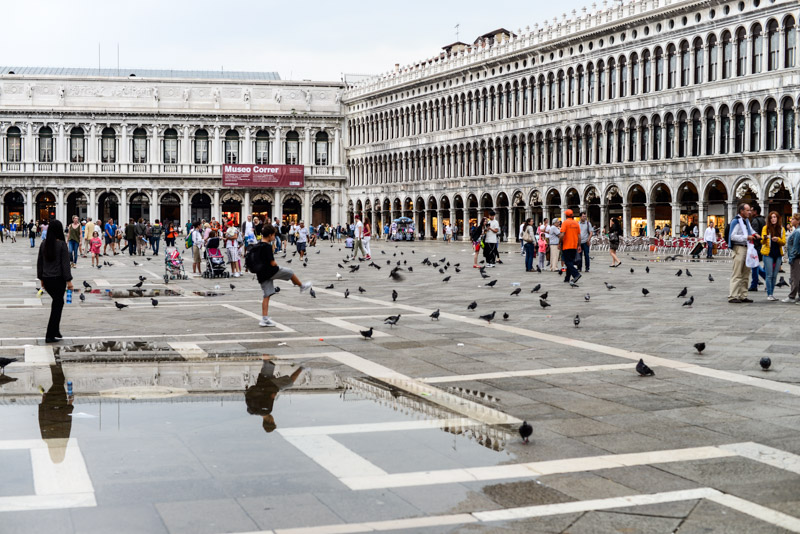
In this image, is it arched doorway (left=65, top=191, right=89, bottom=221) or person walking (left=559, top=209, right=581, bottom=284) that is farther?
arched doorway (left=65, top=191, right=89, bottom=221)

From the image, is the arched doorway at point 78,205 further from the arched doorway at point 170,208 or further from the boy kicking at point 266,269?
the boy kicking at point 266,269

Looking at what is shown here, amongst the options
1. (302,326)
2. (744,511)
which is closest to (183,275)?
(302,326)

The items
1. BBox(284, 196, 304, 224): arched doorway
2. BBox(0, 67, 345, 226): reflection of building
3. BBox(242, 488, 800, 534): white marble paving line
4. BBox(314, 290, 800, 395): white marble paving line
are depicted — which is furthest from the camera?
BBox(284, 196, 304, 224): arched doorway

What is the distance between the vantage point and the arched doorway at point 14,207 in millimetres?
89062

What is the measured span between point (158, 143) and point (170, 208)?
597 cm

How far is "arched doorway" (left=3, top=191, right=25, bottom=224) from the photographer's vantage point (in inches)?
3506

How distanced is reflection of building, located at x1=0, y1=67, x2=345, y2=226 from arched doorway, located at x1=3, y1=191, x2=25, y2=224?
0.29 ft

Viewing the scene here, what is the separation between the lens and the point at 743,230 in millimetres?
16906

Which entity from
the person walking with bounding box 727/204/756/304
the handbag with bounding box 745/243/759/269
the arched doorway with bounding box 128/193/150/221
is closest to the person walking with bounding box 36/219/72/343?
the person walking with bounding box 727/204/756/304

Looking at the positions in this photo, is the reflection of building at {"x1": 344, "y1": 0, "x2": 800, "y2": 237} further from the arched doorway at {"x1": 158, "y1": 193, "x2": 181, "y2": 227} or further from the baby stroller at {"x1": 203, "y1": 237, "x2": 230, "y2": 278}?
the arched doorway at {"x1": 158, "y1": 193, "x2": 181, "y2": 227}

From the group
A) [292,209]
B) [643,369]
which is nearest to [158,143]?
[292,209]

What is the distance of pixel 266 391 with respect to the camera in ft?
29.1

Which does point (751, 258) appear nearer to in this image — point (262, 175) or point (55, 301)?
point (55, 301)

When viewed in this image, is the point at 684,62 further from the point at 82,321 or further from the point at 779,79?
the point at 82,321
